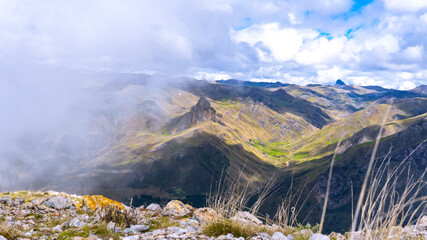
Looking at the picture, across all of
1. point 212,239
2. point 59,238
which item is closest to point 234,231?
point 212,239

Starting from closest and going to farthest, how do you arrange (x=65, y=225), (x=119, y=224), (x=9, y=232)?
(x=9, y=232)
(x=65, y=225)
(x=119, y=224)

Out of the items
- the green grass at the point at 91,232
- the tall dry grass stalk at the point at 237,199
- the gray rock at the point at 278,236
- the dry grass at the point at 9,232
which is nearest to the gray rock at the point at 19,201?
the dry grass at the point at 9,232

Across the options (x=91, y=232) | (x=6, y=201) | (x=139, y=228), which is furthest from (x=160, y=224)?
(x=6, y=201)

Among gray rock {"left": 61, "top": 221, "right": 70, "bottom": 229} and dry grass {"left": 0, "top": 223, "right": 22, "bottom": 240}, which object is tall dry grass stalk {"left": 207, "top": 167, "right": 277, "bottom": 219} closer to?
gray rock {"left": 61, "top": 221, "right": 70, "bottom": 229}

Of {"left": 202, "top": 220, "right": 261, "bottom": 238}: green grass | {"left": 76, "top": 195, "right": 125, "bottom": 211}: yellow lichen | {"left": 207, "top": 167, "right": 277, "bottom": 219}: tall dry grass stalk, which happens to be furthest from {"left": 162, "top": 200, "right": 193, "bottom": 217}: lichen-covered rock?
{"left": 202, "top": 220, "right": 261, "bottom": 238}: green grass

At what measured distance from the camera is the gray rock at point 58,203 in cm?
1059

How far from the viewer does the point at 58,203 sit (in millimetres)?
10805

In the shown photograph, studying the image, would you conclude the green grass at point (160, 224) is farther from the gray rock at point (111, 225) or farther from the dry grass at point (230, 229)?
the dry grass at point (230, 229)

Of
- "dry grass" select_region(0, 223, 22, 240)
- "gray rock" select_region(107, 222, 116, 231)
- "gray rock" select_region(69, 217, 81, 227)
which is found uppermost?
"dry grass" select_region(0, 223, 22, 240)

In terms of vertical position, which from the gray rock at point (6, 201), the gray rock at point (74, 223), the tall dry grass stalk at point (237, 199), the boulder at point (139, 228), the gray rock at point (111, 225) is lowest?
the gray rock at point (6, 201)

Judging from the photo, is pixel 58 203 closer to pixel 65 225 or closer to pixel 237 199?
pixel 65 225

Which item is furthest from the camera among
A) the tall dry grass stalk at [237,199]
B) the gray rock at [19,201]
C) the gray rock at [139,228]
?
the gray rock at [19,201]

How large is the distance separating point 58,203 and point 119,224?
4449 mm

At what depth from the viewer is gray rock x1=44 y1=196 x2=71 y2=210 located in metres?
10.6
